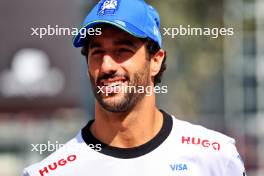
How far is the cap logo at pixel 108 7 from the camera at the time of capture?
13.5 ft

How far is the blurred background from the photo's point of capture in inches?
472

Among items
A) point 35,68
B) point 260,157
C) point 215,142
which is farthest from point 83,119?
point 215,142

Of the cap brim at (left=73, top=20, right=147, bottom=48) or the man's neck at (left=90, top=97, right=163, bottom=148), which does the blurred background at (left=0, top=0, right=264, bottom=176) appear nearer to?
the man's neck at (left=90, top=97, right=163, bottom=148)

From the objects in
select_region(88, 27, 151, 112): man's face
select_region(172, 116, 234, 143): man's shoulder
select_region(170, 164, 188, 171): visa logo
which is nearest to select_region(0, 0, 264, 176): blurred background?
select_region(172, 116, 234, 143): man's shoulder

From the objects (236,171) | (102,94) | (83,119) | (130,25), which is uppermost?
(130,25)

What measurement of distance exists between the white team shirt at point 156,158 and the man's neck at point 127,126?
29 mm

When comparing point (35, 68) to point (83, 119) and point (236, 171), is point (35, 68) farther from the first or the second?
point (236, 171)

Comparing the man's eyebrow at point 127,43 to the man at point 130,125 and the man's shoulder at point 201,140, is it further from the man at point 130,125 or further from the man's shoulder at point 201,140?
the man's shoulder at point 201,140

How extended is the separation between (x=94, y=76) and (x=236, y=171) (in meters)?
0.79

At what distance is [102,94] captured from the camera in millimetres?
4027

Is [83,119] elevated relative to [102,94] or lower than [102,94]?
lower

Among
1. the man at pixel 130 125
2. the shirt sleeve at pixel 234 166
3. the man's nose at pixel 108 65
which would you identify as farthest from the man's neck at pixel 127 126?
the shirt sleeve at pixel 234 166

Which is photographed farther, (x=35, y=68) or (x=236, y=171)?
(x=35, y=68)

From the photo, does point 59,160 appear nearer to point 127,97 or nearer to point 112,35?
point 127,97
